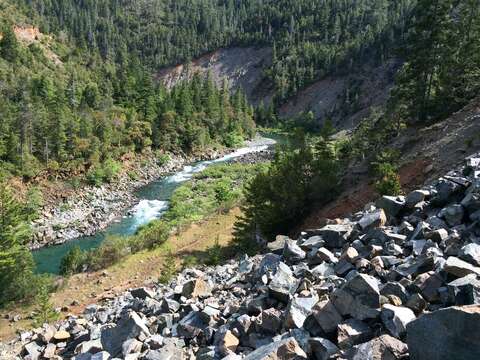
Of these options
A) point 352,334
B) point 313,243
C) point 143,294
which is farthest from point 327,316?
point 143,294

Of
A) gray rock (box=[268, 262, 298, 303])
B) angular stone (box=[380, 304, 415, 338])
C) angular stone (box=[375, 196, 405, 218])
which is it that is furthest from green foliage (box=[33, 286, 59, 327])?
angular stone (box=[380, 304, 415, 338])

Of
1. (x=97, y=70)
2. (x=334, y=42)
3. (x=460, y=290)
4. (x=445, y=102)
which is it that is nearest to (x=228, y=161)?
(x=445, y=102)

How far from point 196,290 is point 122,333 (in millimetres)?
3472

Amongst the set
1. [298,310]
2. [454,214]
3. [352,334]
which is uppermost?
[454,214]

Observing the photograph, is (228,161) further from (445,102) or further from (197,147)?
(445,102)

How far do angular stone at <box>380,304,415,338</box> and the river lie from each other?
124 feet

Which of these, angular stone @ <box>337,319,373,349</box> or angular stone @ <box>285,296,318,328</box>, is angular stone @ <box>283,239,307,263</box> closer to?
angular stone @ <box>285,296,318,328</box>

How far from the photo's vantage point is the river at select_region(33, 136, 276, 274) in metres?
44.7

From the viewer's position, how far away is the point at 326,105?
452ft

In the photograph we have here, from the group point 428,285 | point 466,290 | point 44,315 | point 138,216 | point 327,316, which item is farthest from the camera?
point 138,216

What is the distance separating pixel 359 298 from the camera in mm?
10188

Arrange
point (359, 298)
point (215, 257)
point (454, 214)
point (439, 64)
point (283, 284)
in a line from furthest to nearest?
point (439, 64)
point (215, 257)
point (454, 214)
point (283, 284)
point (359, 298)

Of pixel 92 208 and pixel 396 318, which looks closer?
pixel 396 318

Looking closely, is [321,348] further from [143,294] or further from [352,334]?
[143,294]
